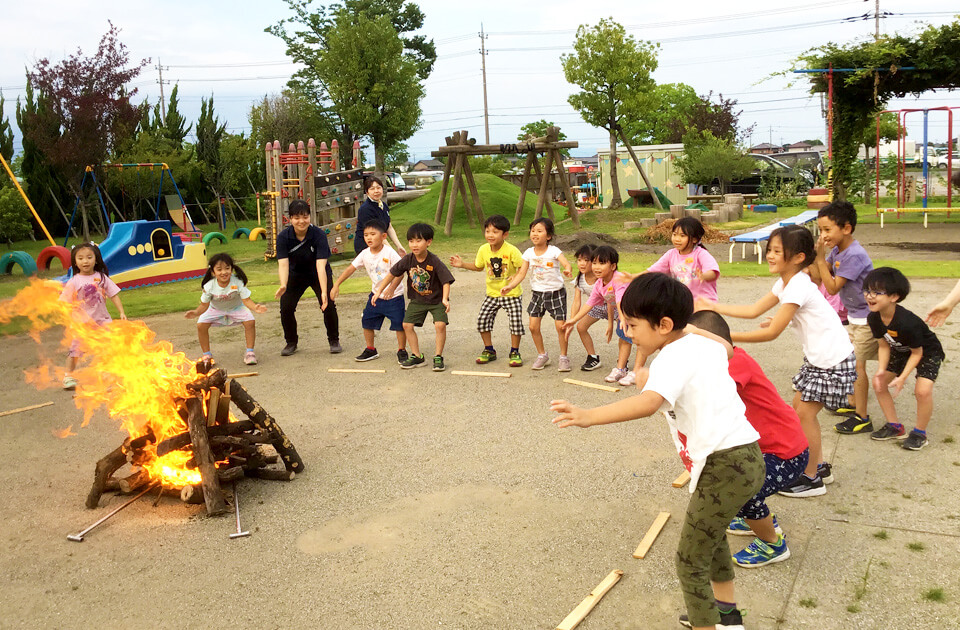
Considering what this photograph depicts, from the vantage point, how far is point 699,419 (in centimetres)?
337

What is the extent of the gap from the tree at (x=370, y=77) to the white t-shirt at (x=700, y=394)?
27.8 metres

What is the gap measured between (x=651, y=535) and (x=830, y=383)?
5.11 ft

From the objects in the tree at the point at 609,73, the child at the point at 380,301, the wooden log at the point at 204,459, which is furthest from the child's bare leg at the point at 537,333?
the tree at the point at 609,73

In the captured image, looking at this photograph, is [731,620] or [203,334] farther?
[203,334]

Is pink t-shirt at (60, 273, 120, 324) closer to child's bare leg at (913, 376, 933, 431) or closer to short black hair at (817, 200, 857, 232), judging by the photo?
short black hair at (817, 200, 857, 232)

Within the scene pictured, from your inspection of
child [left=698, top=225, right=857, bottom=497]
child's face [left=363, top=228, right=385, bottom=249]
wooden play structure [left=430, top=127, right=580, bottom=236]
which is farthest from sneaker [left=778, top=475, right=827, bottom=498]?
wooden play structure [left=430, top=127, right=580, bottom=236]

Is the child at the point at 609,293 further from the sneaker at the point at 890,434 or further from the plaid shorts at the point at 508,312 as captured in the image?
the sneaker at the point at 890,434

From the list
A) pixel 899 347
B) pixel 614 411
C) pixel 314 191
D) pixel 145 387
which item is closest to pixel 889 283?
pixel 899 347

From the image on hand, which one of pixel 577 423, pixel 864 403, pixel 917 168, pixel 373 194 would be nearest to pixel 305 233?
pixel 373 194

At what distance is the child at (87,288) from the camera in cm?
830

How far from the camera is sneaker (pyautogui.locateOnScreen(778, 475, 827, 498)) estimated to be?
4.96 meters

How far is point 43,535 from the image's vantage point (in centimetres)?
494

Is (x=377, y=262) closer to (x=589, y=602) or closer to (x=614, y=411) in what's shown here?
(x=589, y=602)

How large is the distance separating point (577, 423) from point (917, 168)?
3970 centimetres
